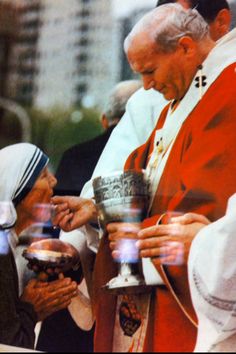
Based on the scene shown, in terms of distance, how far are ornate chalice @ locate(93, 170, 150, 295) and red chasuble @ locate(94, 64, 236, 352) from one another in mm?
48

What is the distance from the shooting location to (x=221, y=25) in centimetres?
256

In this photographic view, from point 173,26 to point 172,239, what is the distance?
0.75 meters

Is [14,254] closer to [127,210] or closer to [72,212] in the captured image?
[72,212]

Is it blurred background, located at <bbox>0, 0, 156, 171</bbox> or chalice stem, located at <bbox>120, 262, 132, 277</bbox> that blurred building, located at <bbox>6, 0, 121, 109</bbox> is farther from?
chalice stem, located at <bbox>120, 262, 132, 277</bbox>

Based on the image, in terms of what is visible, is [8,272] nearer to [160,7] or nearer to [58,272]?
[58,272]

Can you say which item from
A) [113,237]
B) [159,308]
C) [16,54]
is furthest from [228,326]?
[16,54]

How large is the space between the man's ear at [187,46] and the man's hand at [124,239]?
2.06 ft

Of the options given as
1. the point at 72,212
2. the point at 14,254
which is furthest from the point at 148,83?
the point at 14,254

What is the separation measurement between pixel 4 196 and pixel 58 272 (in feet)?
1.21

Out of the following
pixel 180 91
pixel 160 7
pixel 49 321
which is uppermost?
pixel 160 7

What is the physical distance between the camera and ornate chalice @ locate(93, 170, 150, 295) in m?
2.48

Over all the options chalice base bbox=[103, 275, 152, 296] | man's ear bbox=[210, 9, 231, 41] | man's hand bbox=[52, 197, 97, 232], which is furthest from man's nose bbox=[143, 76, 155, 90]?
chalice base bbox=[103, 275, 152, 296]

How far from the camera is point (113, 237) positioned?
2551 millimetres

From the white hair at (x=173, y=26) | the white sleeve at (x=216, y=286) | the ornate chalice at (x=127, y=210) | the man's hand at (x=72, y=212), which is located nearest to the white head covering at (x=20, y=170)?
the man's hand at (x=72, y=212)
